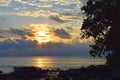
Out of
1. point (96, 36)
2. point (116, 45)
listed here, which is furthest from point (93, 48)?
point (116, 45)

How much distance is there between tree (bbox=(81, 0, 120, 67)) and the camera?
6269cm

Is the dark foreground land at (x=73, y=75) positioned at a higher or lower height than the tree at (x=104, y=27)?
lower

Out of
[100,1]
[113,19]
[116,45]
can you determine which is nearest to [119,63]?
[116,45]

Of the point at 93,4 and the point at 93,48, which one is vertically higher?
the point at 93,4

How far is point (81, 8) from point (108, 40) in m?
7.68

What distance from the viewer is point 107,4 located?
66.1 m

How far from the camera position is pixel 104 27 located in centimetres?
6662

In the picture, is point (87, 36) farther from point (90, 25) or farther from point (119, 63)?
point (119, 63)

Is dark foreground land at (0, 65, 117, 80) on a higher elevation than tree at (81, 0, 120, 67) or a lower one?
lower

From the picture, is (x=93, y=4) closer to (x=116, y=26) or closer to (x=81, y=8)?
(x=81, y=8)

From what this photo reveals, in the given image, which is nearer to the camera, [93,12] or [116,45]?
[116,45]

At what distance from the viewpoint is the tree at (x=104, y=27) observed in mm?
62688

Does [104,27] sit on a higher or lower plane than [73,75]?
higher

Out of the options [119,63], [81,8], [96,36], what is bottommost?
[119,63]
